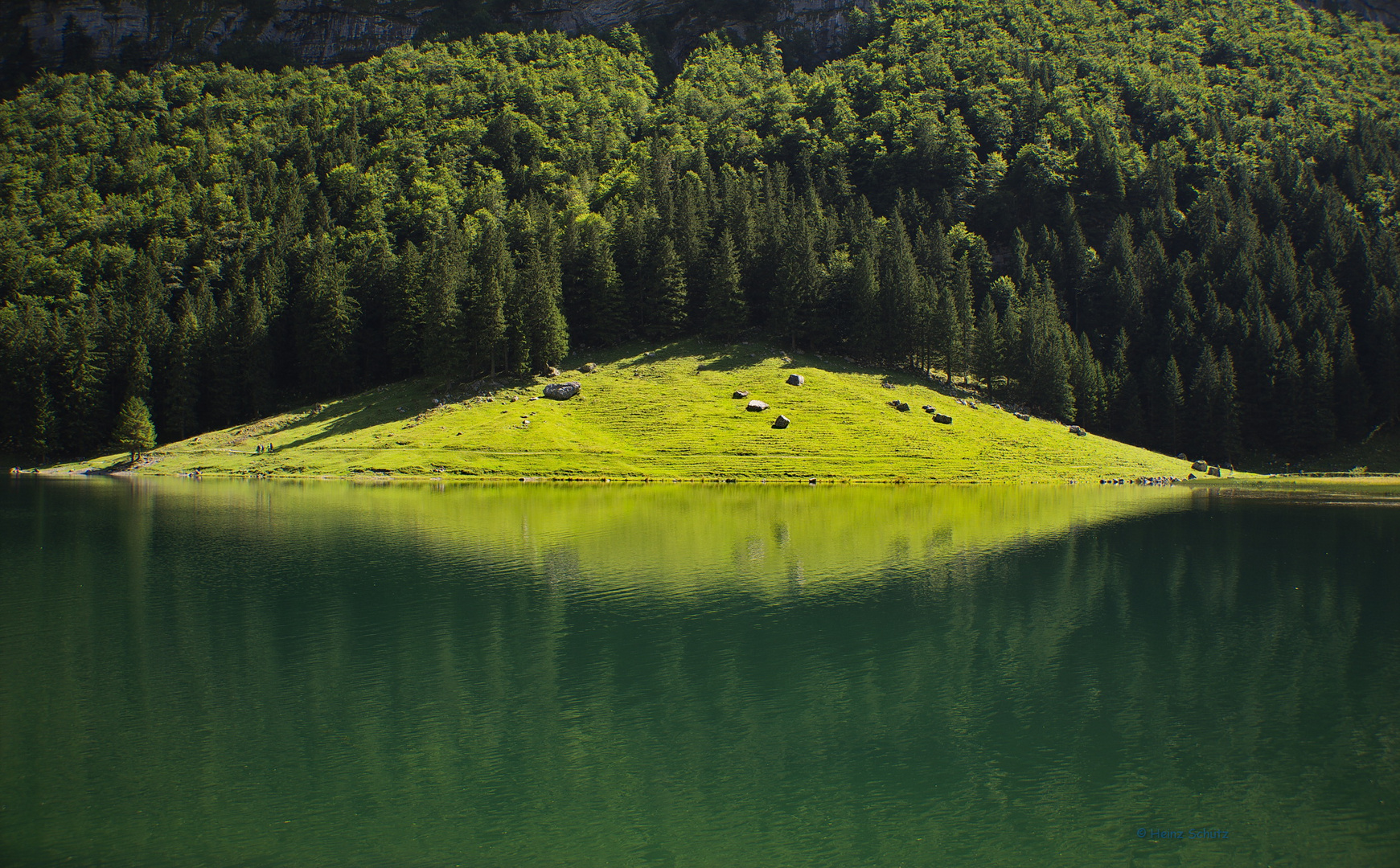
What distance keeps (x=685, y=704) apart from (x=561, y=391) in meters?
86.5

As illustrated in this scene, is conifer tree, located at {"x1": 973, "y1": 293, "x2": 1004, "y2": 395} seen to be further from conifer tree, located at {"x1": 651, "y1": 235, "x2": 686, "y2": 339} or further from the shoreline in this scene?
conifer tree, located at {"x1": 651, "y1": 235, "x2": 686, "y2": 339}

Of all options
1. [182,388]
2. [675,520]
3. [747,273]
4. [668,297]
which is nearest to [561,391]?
[668,297]

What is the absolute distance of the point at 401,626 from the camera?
3045 cm

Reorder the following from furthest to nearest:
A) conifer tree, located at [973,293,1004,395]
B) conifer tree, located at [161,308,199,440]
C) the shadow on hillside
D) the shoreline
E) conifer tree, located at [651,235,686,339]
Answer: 1. conifer tree, located at [651,235,686,339]
2. conifer tree, located at [973,293,1004,395]
3. the shadow on hillside
4. conifer tree, located at [161,308,199,440]
5. the shoreline

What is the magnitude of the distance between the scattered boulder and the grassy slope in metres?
1.36

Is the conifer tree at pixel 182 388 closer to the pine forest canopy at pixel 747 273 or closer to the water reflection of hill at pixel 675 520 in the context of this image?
the pine forest canopy at pixel 747 273

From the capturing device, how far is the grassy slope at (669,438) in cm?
8931

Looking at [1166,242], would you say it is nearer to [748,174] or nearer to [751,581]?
[748,174]

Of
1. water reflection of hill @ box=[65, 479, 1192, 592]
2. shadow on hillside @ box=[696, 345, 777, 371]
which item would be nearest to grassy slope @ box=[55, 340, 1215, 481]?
shadow on hillside @ box=[696, 345, 777, 371]

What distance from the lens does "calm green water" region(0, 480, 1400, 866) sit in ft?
52.8

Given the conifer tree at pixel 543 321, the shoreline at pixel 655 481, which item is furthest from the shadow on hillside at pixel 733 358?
the shoreline at pixel 655 481

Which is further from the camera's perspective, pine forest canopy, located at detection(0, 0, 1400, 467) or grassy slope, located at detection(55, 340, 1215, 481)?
pine forest canopy, located at detection(0, 0, 1400, 467)

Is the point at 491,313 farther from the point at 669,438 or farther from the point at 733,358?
the point at 733,358

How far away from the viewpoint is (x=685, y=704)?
23.1 metres
